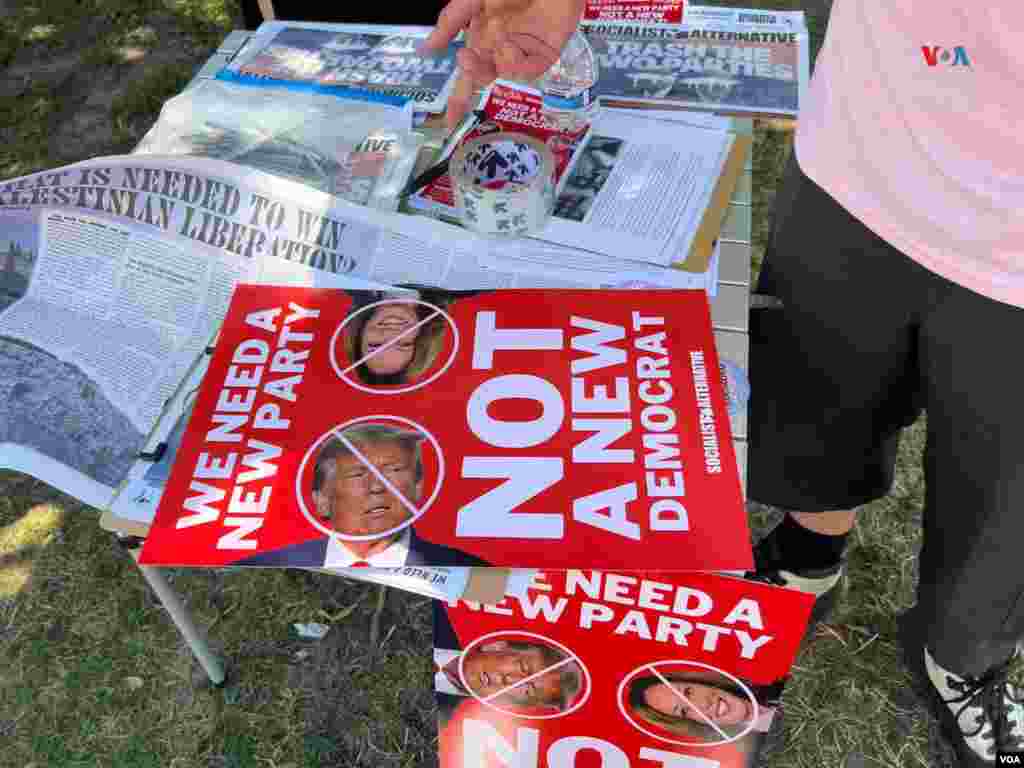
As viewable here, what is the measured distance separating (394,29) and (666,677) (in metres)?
1.02

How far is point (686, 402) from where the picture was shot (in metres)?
0.73

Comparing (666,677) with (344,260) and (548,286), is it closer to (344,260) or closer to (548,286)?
(548,286)

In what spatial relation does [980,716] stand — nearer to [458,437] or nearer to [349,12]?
[458,437]

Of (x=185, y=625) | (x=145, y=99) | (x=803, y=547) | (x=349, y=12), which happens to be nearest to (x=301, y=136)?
(x=349, y=12)

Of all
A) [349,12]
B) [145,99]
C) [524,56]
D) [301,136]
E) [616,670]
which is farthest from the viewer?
[145,99]

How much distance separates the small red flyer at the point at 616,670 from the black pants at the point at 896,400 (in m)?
0.24

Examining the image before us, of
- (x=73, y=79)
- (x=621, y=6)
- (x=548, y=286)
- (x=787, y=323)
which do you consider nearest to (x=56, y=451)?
(x=548, y=286)

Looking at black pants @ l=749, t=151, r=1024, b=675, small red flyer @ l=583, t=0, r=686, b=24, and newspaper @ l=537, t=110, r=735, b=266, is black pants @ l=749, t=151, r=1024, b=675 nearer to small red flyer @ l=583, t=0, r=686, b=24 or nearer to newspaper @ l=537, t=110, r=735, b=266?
newspaper @ l=537, t=110, r=735, b=266

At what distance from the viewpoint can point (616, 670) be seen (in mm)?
835

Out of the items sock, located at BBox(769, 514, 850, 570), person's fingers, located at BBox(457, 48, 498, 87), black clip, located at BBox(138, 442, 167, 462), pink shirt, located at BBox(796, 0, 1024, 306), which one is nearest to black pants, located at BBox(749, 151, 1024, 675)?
pink shirt, located at BBox(796, 0, 1024, 306)

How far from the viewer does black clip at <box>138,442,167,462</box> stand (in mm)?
749

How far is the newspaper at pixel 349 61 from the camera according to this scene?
1.15 m

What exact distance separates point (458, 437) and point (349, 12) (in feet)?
3.35

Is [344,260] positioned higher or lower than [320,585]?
higher
